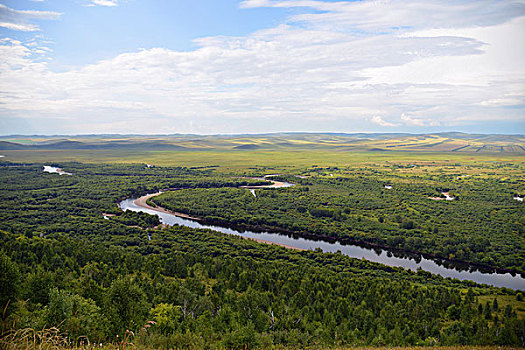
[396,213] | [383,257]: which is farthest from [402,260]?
[396,213]

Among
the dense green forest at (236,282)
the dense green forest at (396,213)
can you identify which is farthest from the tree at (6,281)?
the dense green forest at (396,213)

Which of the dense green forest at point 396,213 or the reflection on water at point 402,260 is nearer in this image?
the reflection on water at point 402,260

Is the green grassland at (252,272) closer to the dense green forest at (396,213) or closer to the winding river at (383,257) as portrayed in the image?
the dense green forest at (396,213)

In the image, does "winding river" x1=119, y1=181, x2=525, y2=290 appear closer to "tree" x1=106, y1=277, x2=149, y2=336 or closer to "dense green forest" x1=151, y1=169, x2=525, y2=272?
"dense green forest" x1=151, y1=169, x2=525, y2=272

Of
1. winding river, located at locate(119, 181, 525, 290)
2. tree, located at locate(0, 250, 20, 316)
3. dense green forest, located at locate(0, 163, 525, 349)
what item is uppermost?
tree, located at locate(0, 250, 20, 316)

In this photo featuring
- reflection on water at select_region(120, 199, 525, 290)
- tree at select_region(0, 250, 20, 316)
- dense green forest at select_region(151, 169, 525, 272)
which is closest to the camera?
tree at select_region(0, 250, 20, 316)

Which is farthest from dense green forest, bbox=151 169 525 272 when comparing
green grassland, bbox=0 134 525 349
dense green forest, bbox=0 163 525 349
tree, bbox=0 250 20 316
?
tree, bbox=0 250 20 316

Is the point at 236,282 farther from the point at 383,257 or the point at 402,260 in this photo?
the point at 402,260

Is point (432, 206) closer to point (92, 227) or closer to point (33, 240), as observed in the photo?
point (92, 227)
